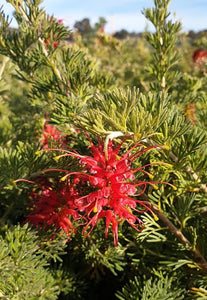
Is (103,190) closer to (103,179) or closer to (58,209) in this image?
(103,179)

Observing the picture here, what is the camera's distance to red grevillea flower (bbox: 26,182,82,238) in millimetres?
754

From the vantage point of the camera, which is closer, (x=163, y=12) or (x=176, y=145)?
(x=176, y=145)

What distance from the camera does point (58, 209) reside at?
0.78 metres

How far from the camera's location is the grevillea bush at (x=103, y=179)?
60 centimetres

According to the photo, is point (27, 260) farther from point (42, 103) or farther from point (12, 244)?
point (42, 103)

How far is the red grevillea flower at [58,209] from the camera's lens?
2.47 feet

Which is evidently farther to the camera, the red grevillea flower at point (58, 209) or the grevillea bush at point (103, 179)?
the red grevillea flower at point (58, 209)

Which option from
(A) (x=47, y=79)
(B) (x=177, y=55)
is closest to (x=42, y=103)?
(A) (x=47, y=79)

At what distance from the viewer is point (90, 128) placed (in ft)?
1.77

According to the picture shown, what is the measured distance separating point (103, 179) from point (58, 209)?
228 mm

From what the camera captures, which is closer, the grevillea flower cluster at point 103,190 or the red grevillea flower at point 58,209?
the grevillea flower cluster at point 103,190

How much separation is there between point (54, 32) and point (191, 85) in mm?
534

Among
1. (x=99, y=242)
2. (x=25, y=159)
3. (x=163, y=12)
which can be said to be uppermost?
(x=163, y=12)

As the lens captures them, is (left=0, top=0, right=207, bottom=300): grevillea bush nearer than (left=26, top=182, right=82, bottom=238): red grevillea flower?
Yes
